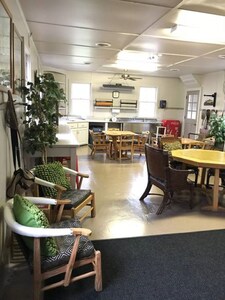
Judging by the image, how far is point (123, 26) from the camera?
11.1 feet

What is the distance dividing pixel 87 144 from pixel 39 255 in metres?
7.21

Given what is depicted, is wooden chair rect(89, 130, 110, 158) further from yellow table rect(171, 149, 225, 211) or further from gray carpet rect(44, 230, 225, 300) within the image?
gray carpet rect(44, 230, 225, 300)

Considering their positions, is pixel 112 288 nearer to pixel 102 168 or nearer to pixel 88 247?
pixel 88 247

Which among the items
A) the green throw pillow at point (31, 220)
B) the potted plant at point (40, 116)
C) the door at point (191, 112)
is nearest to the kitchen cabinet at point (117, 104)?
the door at point (191, 112)

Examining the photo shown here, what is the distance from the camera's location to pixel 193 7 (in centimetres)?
271

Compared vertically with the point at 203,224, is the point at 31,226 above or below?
above

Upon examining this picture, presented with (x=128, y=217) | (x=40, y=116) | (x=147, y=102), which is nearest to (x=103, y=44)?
(x=40, y=116)

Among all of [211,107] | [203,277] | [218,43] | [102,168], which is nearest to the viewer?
[203,277]

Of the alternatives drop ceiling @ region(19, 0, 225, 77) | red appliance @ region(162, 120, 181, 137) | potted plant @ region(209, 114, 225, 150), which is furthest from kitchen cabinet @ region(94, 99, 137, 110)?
potted plant @ region(209, 114, 225, 150)

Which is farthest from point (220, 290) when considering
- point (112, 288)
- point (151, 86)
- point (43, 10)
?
point (151, 86)

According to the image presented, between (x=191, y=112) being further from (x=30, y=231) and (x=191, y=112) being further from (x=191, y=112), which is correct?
(x=30, y=231)

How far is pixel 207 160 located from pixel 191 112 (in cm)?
546

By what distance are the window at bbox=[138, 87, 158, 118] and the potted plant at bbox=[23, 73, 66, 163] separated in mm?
6336

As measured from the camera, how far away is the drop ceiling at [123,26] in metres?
2.71
